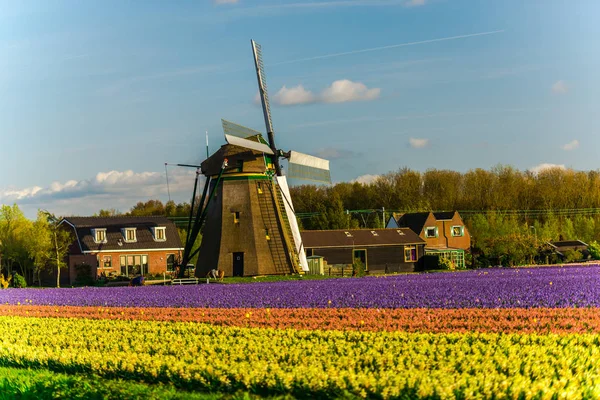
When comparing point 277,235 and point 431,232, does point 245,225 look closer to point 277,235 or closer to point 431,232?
point 277,235

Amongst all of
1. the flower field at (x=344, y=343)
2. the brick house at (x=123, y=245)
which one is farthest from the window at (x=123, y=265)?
the flower field at (x=344, y=343)

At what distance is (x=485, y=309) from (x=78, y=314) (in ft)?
39.6

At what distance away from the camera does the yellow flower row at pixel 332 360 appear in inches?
399

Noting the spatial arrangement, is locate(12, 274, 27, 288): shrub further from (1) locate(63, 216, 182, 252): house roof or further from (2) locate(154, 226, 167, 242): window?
(2) locate(154, 226, 167, 242): window

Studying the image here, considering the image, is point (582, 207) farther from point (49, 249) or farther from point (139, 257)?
point (49, 249)

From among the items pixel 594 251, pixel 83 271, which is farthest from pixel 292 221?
pixel 594 251

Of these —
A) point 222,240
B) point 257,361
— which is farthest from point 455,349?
point 222,240

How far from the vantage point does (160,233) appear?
65188 millimetres

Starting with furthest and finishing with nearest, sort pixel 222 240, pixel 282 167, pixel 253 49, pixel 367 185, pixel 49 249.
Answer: pixel 367 185 < pixel 49 249 < pixel 253 49 < pixel 282 167 < pixel 222 240

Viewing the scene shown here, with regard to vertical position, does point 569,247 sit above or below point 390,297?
above

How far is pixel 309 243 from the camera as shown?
61219mm

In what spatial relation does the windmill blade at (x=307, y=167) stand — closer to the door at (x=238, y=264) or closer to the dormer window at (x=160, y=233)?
the door at (x=238, y=264)

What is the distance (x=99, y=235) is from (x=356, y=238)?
68.1ft

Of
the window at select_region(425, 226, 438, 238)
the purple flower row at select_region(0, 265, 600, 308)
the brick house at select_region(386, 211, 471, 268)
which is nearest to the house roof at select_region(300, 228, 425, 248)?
the brick house at select_region(386, 211, 471, 268)
